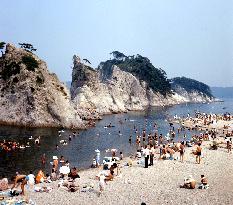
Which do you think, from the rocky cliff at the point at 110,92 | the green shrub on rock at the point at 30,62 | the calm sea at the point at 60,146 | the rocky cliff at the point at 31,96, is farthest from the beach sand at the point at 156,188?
the rocky cliff at the point at 110,92

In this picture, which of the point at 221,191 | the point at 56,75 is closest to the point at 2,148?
the point at 221,191

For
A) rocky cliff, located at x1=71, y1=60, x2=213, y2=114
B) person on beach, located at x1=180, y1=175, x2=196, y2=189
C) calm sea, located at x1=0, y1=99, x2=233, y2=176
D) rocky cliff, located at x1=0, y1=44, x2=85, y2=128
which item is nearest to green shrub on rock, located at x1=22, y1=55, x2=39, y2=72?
rocky cliff, located at x1=0, y1=44, x2=85, y2=128

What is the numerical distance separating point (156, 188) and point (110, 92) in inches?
4588

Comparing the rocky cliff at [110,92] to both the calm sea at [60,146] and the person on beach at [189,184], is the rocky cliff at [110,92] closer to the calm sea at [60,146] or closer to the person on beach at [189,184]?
the calm sea at [60,146]

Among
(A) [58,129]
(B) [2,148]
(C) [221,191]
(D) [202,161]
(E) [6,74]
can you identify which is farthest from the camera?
(E) [6,74]

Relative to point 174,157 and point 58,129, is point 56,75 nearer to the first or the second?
point 58,129

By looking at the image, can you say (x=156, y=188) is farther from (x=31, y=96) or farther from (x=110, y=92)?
(x=110, y=92)

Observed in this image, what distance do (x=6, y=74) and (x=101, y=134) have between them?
85.3ft

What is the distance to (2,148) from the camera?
50906mm

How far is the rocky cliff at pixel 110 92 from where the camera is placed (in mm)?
118062

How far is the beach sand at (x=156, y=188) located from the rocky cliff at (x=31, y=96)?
40930mm

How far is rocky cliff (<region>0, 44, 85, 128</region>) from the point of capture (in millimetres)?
75438

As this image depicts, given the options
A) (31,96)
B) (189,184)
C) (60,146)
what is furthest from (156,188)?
(31,96)

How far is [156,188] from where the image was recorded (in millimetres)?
28281
